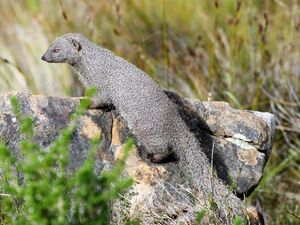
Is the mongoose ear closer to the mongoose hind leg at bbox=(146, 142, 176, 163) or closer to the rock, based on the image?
the rock

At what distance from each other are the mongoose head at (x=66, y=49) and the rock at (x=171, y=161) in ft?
1.22

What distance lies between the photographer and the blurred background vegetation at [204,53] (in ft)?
17.1

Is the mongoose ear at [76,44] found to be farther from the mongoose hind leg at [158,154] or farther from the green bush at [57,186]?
the green bush at [57,186]

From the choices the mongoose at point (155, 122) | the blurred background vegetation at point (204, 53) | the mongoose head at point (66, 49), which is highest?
the mongoose head at point (66, 49)

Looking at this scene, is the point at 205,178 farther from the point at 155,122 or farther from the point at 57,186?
the point at 57,186

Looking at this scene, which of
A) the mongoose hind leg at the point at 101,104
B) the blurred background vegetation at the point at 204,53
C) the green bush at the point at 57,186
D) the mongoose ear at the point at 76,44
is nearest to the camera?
the green bush at the point at 57,186

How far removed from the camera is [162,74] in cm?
572

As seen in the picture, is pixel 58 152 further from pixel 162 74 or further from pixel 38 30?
pixel 38 30

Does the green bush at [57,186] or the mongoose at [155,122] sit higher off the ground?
the green bush at [57,186]

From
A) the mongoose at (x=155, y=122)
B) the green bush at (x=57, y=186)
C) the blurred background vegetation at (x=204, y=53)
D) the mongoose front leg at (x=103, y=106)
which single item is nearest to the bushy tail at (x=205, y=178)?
the mongoose at (x=155, y=122)

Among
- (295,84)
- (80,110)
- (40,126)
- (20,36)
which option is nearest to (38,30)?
(20,36)

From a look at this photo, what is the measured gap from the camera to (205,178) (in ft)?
11.4

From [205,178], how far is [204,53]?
8.16 feet

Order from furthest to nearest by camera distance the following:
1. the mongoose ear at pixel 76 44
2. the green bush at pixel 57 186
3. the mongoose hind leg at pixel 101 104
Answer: the mongoose ear at pixel 76 44, the mongoose hind leg at pixel 101 104, the green bush at pixel 57 186
